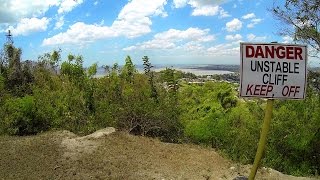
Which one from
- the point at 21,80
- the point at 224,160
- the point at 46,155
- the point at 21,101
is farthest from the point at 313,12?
the point at 21,80

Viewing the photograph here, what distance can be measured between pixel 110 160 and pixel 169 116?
435cm

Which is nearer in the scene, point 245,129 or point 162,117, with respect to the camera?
point 162,117

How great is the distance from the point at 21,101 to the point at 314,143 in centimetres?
929

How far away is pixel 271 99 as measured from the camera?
3738mm

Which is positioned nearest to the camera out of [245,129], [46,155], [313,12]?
[46,155]

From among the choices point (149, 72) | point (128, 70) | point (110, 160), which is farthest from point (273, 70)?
point (128, 70)

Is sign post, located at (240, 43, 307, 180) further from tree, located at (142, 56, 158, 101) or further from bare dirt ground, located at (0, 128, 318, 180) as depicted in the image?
tree, located at (142, 56, 158, 101)

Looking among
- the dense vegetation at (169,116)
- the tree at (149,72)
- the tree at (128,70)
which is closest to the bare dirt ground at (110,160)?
the dense vegetation at (169,116)

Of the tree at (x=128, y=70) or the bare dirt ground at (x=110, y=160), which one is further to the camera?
the tree at (x=128, y=70)

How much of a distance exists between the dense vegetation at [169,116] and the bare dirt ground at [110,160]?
133 centimetres

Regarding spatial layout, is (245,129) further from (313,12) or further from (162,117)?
Answer: (313,12)

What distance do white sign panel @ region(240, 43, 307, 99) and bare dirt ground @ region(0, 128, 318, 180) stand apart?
4.21 m

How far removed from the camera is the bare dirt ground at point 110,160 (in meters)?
7.68

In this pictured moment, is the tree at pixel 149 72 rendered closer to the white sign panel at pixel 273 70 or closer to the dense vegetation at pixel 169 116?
the dense vegetation at pixel 169 116
